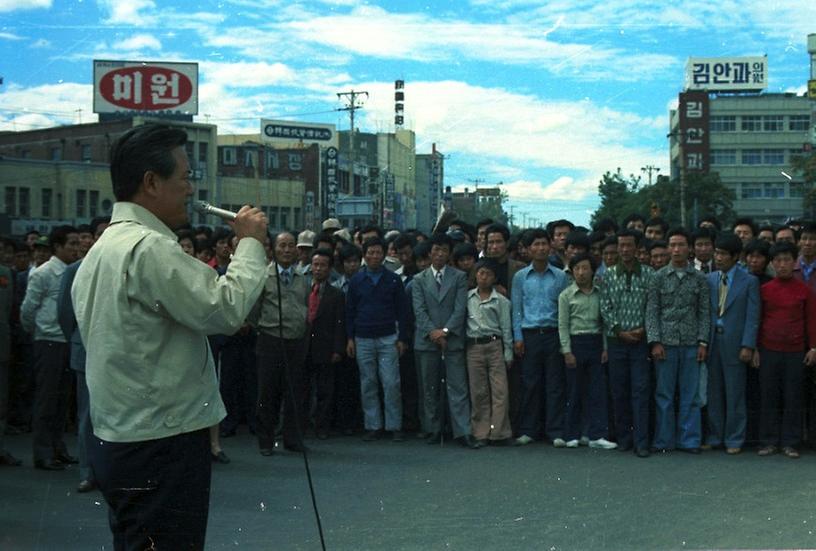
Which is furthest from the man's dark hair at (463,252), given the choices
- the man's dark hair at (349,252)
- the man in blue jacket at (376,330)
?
the man's dark hair at (349,252)

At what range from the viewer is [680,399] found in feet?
32.1

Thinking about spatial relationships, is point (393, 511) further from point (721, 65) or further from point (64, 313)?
point (721, 65)

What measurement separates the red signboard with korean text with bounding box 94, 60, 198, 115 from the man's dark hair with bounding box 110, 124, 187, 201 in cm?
3873

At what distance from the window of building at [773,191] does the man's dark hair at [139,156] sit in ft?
290

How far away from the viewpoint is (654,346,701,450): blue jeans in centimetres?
970

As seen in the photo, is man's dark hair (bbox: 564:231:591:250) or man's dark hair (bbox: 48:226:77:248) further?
man's dark hair (bbox: 564:231:591:250)

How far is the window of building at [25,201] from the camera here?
5025 centimetres

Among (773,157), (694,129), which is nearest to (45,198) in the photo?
(694,129)

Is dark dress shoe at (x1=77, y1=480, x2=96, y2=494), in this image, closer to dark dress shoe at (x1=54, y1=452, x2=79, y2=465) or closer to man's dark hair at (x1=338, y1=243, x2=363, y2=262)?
dark dress shoe at (x1=54, y1=452, x2=79, y2=465)

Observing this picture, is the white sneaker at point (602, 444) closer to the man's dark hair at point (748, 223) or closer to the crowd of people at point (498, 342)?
the crowd of people at point (498, 342)

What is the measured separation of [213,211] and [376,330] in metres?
7.32

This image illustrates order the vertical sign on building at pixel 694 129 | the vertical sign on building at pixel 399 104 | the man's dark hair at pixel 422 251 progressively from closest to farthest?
the man's dark hair at pixel 422 251 < the vertical sign on building at pixel 399 104 < the vertical sign on building at pixel 694 129

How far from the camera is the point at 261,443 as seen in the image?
952 cm

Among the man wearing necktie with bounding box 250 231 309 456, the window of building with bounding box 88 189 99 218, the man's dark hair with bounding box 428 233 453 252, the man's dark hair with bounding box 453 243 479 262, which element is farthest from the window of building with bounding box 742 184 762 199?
the man wearing necktie with bounding box 250 231 309 456
